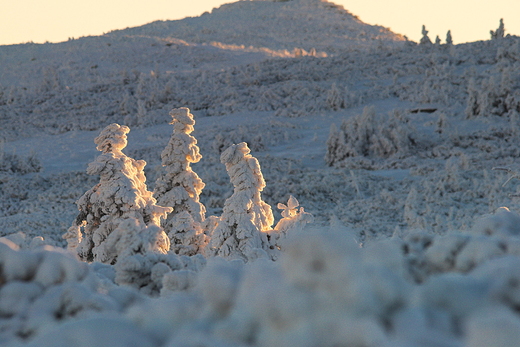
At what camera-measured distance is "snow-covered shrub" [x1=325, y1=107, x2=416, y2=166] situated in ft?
83.0

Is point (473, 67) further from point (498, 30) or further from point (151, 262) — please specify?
point (151, 262)

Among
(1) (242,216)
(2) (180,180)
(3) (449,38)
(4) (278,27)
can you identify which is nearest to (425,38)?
(3) (449,38)

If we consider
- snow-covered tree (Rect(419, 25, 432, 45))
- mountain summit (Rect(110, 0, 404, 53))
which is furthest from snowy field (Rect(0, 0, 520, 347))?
mountain summit (Rect(110, 0, 404, 53))

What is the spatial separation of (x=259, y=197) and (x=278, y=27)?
276 feet

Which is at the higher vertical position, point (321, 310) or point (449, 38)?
point (449, 38)

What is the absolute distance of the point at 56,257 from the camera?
112 inches

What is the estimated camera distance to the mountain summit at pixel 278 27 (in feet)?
257

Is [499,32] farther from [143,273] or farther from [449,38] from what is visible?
[143,273]

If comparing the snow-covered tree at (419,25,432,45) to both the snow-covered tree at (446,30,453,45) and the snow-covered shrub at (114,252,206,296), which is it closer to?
the snow-covered tree at (446,30,453,45)

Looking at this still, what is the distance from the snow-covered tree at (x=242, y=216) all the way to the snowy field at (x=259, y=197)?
0.04 m

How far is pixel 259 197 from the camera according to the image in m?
11.0

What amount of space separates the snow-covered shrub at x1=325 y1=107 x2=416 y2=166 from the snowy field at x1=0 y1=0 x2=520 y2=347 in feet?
0.36

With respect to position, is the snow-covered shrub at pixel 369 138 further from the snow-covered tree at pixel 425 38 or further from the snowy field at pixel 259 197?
the snow-covered tree at pixel 425 38

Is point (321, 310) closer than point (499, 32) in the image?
Yes
